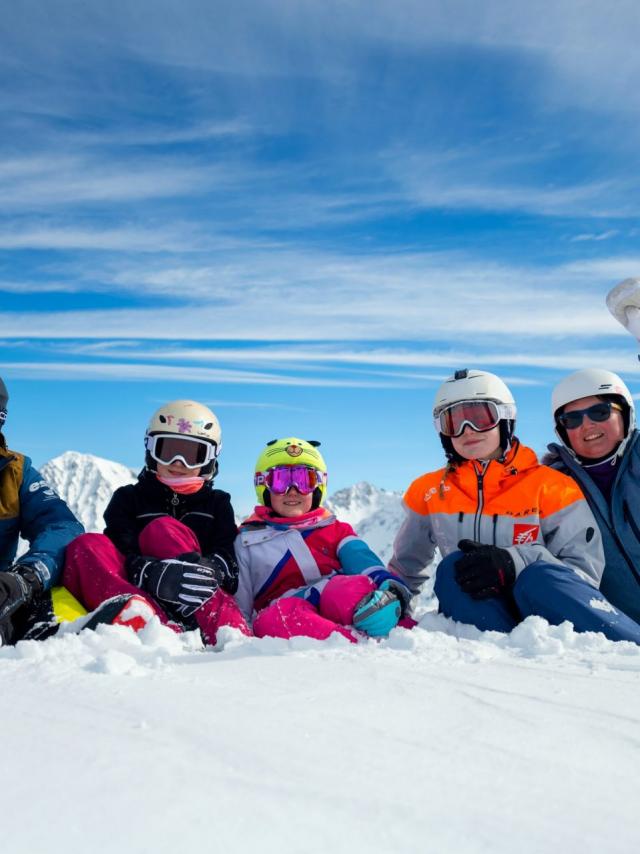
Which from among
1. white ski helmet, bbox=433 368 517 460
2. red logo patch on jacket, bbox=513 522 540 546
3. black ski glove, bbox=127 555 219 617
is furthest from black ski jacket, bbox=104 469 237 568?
red logo patch on jacket, bbox=513 522 540 546

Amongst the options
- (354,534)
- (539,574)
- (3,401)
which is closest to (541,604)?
(539,574)

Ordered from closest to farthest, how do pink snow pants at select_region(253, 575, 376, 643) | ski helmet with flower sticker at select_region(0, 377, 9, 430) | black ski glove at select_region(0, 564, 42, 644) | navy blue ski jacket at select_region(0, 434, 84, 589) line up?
pink snow pants at select_region(253, 575, 376, 643) → black ski glove at select_region(0, 564, 42, 644) → navy blue ski jacket at select_region(0, 434, 84, 589) → ski helmet with flower sticker at select_region(0, 377, 9, 430)

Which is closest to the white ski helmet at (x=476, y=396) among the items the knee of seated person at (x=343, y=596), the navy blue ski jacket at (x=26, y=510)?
the knee of seated person at (x=343, y=596)

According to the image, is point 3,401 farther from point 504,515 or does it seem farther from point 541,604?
point 541,604

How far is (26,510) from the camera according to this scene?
19.0ft

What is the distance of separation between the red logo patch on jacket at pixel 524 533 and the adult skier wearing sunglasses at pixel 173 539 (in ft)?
7.02

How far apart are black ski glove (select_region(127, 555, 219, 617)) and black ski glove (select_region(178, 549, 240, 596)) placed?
124 millimetres

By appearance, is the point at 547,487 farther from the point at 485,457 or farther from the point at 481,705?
the point at 481,705

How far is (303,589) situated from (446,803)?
372 centimetres

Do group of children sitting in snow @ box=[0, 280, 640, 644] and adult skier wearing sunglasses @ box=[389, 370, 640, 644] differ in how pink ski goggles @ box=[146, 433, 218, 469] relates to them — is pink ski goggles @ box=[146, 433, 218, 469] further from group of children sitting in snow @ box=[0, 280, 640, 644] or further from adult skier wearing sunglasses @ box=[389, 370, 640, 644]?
adult skier wearing sunglasses @ box=[389, 370, 640, 644]

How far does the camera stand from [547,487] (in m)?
5.61

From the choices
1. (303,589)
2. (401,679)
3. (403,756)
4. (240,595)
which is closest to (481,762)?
(403,756)

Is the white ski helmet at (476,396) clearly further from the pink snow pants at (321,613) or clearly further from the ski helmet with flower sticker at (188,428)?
the ski helmet with flower sticker at (188,428)

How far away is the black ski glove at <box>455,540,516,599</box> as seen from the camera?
4.87 m
